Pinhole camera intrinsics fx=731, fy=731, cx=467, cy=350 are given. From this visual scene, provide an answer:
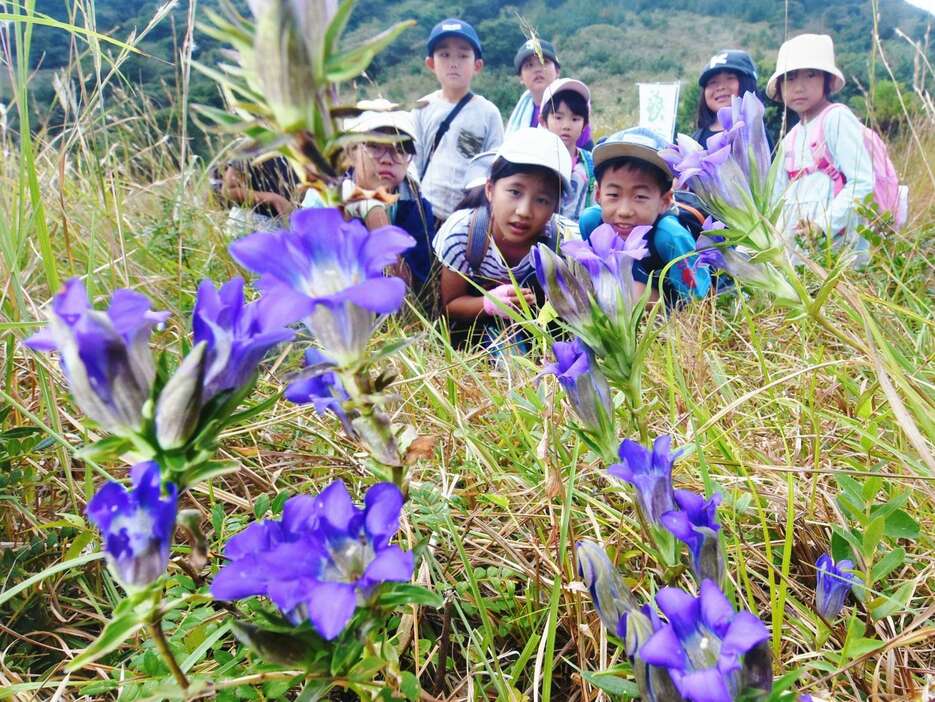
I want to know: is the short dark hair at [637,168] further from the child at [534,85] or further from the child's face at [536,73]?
the child's face at [536,73]

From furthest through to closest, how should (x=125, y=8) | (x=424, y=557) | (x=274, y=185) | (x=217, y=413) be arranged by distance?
(x=125, y=8), (x=274, y=185), (x=424, y=557), (x=217, y=413)

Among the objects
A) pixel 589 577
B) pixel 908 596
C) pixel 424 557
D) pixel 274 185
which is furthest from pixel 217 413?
pixel 274 185

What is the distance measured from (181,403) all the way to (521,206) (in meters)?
2.67

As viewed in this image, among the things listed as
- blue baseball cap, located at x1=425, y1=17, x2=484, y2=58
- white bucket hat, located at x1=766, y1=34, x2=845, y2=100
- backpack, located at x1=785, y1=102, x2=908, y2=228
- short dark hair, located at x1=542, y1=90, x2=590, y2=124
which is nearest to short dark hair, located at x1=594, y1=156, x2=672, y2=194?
backpack, located at x1=785, y1=102, x2=908, y2=228

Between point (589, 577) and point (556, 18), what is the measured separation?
2780 cm

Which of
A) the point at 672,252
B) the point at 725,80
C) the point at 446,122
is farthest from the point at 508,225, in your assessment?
the point at 725,80

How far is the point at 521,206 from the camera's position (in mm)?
3145

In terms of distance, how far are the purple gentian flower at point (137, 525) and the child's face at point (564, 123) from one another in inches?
150

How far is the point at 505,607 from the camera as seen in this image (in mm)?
1176

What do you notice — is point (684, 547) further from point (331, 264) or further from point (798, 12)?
point (798, 12)

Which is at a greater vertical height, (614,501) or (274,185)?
(274,185)

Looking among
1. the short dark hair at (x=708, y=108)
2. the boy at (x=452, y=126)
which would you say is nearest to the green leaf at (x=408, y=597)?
the boy at (x=452, y=126)

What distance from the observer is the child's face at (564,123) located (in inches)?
162

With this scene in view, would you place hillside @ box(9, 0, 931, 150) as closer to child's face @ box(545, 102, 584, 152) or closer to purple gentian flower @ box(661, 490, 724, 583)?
child's face @ box(545, 102, 584, 152)
